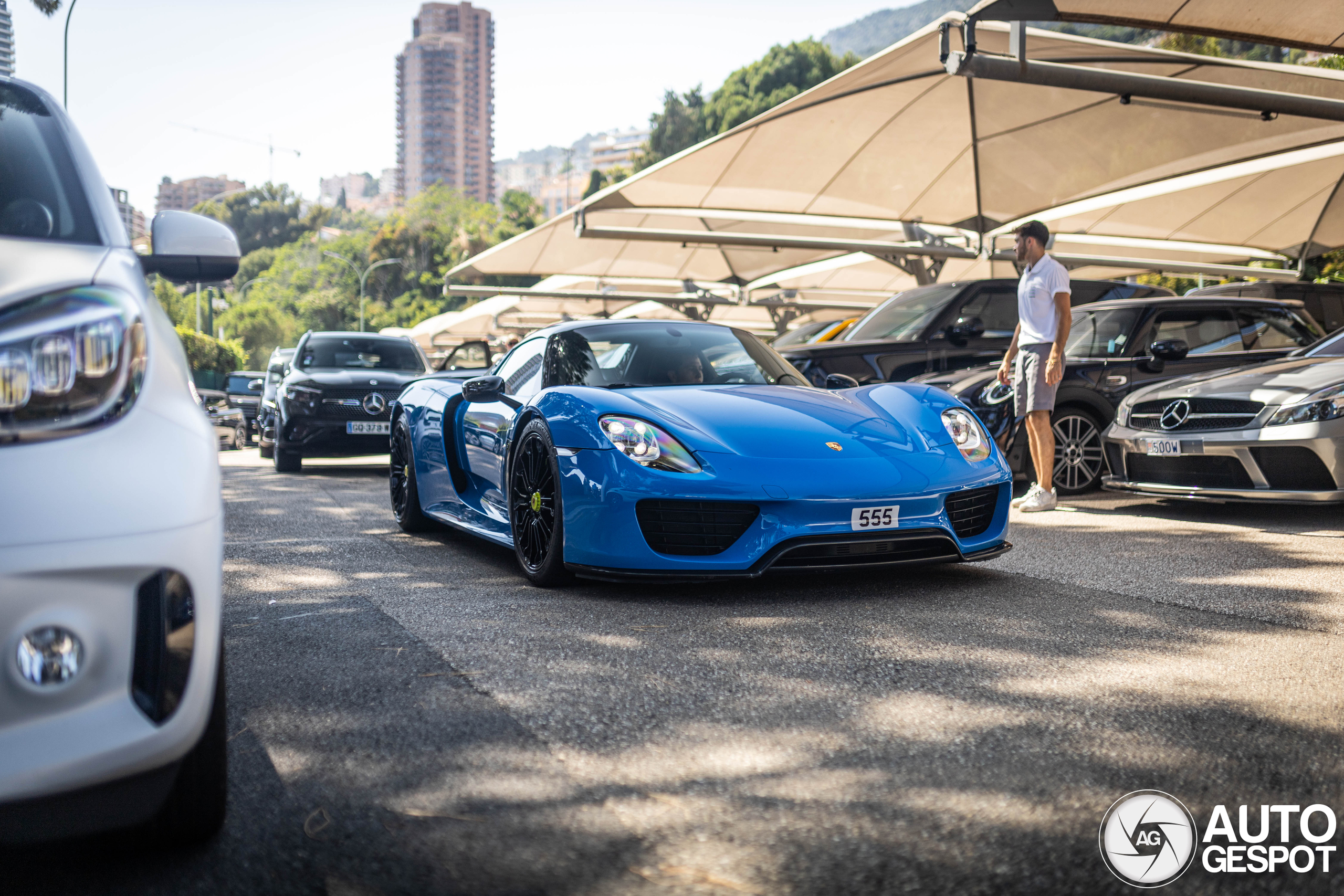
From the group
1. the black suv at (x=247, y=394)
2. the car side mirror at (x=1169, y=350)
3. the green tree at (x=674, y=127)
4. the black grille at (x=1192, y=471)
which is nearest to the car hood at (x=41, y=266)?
the black grille at (x=1192, y=471)

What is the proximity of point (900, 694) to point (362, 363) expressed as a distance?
10.3 meters

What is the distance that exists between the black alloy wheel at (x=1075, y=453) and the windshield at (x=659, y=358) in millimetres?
3235

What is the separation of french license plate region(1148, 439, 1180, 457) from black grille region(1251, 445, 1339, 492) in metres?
0.46

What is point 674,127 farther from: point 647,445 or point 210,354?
point 647,445

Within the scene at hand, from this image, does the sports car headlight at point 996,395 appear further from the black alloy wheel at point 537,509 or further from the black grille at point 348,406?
the black grille at point 348,406

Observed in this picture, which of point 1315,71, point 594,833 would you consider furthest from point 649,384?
point 1315,71

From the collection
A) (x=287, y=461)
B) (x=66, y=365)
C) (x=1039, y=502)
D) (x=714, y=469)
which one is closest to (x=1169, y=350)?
(x=1039, y=502)

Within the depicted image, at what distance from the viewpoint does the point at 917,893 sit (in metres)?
1.79

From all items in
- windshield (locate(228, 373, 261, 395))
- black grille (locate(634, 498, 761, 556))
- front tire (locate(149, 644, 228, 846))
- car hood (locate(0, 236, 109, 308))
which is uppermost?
car hood (locate(0, 236, 109, 308))

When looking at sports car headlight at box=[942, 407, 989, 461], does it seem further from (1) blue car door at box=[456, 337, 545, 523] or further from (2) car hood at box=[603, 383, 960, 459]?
(1) blue car door at box=[456, 337, 545, 523]

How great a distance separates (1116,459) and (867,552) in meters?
3.58

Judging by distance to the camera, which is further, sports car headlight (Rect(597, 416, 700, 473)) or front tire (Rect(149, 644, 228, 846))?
sports car headlight (Rect(597, 416, 700, 473))

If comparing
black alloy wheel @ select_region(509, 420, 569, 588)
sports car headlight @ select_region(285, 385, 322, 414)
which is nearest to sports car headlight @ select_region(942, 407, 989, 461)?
black alloy wheel @ select_region(509, 420, 569, 588)

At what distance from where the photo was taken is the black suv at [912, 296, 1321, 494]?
26.1 ft
